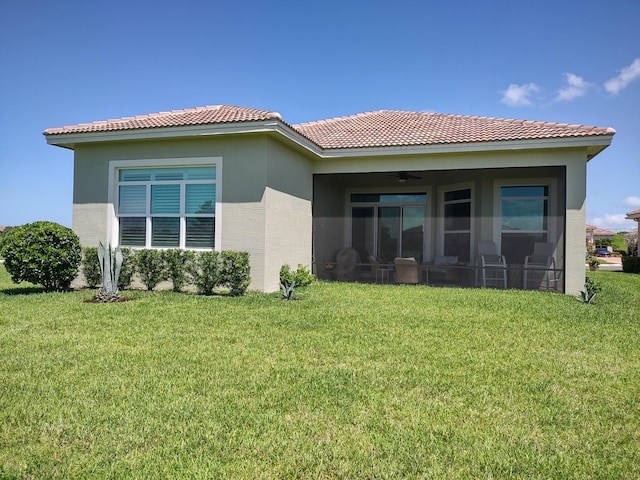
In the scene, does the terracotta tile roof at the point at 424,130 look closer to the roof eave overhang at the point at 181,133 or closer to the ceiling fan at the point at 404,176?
the ceiling fan at the point at 404,176

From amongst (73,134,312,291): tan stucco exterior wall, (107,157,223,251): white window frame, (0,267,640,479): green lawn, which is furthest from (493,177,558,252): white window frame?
(107,157,223,251): white window frame

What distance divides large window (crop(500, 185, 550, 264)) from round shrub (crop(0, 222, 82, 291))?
1199 centimetres

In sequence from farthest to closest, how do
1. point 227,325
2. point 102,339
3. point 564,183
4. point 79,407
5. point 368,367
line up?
point 564,183, point 227,325, point 102,339, point 368,367, point 79,407

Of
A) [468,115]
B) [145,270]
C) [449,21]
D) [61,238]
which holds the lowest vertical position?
[145,270]

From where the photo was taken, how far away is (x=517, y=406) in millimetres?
3742

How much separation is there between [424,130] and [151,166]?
28.8ft

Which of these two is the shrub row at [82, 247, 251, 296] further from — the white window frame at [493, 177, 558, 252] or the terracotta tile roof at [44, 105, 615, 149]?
the white window frame at [493, 177, 558, 252]

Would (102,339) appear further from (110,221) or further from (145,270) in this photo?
(110,221)

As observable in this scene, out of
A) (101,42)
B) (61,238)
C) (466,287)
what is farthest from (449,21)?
(61,238)

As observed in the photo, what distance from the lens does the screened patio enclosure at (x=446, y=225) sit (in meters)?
12.2

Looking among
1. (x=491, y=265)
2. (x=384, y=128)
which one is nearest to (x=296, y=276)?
(x=491, y=265)

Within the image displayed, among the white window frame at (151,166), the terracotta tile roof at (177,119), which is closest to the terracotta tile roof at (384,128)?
the terracotta tile roof at (177,119)

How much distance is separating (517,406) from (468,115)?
1504 cm

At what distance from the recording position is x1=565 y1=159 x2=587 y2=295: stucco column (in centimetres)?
1126
